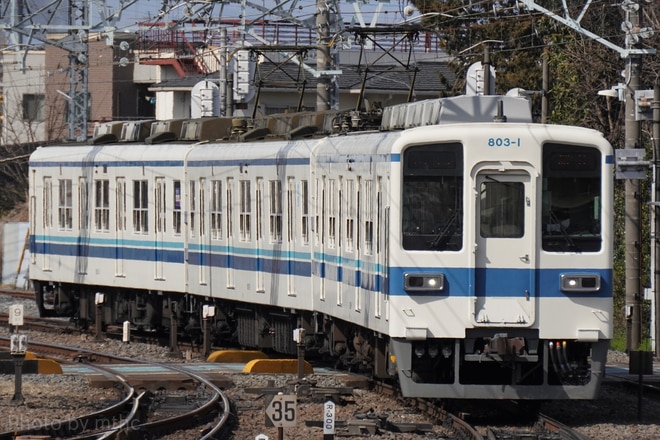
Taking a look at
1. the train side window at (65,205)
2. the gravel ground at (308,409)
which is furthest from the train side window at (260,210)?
the train side window at (65,205)

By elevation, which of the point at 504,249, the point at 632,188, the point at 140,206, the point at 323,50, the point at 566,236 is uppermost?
the point at 323,50

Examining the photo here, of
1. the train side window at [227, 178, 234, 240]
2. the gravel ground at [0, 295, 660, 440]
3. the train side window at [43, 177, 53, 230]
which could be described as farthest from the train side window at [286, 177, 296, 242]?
the train side window at [43, 177, 53, 230]

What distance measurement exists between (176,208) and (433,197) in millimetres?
9065

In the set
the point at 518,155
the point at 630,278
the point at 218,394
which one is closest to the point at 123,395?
the point at 218,394

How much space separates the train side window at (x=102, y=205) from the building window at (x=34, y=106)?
30093 millimetres

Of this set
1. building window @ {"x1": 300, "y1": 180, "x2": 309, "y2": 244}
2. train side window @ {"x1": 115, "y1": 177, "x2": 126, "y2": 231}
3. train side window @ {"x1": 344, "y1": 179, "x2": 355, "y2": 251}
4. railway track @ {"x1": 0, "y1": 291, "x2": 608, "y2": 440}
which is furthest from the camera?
train side window @ {"x1": 115, "y1": 177, "x2": 126, "y2": 231}

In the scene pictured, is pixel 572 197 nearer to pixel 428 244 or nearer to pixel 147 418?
pixel 428 244

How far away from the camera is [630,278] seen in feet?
66.2

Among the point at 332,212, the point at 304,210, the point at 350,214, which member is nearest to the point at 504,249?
the point at 350,214

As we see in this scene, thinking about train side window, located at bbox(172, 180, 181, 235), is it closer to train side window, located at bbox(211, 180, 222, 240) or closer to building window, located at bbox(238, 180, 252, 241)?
train side window, located at bbox(211, 180, 222, 240)

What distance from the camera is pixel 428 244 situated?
488 inches

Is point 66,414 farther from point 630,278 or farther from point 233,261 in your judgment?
point 630,278

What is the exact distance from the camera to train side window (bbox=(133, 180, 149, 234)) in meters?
21.5

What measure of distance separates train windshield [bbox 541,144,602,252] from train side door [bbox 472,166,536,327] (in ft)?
0.69
